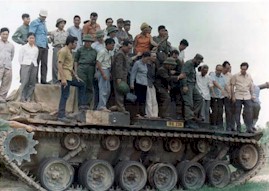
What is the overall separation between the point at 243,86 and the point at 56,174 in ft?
21.0

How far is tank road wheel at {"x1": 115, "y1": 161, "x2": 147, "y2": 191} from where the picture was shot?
16625 millimetres

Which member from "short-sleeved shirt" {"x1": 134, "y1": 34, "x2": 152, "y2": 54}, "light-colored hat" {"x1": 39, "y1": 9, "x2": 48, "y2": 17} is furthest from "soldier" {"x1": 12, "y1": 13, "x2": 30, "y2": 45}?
"short-sleeved shirt" {"x1": 134, "y1": 34, "x2": 152, "y2": 54}

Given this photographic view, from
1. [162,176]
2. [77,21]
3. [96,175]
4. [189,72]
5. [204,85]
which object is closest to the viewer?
[96,175]

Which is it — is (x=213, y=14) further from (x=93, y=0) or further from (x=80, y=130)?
(x=80, y=130)

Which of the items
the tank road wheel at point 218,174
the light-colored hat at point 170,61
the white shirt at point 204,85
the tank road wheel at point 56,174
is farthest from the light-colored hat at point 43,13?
the tank road wheel at point 218,174

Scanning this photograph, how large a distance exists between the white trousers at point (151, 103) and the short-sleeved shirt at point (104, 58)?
1399 millimetres

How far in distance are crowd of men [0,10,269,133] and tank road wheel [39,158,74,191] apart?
114 cm

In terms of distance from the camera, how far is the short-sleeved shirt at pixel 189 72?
57.6 ft

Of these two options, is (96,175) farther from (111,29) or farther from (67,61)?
(111,29)

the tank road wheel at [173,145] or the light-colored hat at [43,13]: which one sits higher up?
the light-colored hat at [43,13]

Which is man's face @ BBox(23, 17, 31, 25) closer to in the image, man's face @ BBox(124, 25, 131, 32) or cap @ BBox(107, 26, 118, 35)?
cap @ BBox(107, 26, 118, 35)

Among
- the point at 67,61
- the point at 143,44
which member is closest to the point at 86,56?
the point at 67,61

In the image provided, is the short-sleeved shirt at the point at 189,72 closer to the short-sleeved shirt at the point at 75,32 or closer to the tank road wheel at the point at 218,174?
the tank road wheel at the point at 218,174

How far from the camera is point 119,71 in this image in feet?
53.6
